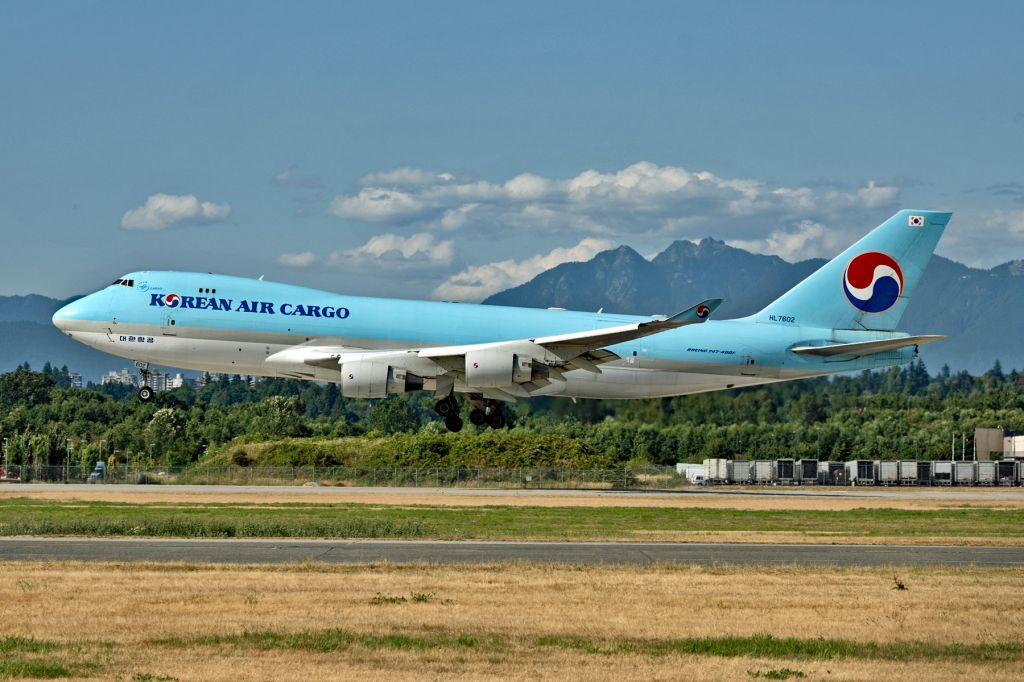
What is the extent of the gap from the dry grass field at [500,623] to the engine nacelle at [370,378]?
2016 centimetres

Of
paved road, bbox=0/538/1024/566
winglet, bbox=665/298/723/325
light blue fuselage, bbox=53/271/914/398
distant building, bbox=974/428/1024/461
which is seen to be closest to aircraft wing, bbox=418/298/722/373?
winglet, bbox=665/298/723/325

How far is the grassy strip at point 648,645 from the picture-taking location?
17672 mm

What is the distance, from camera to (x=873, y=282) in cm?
5419

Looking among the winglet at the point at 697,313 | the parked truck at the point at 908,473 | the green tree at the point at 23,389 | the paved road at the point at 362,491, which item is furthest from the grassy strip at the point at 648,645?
the green tree at the point at 23,389

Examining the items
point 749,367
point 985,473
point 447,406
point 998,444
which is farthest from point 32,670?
point 998,444

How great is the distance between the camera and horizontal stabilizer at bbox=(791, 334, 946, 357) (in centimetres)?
4822

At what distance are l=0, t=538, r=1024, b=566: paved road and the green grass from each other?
2.29m

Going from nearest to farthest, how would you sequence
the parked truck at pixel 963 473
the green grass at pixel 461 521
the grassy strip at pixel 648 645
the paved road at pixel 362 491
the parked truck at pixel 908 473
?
the grassy strip at pixel 648 645 → the green grass at pixel 461 521 → the paved road at pixel 362 491 → the parked truck at pixel 963 473 → the parked truck at pixel 908 473

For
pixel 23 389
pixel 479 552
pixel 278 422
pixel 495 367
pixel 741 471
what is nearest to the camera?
pixel 479 552

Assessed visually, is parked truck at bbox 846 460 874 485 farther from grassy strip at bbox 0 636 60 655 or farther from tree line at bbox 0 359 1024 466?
grassy strip at bbox 0 636 60 655

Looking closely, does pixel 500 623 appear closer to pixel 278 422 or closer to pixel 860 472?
pixel 860 472

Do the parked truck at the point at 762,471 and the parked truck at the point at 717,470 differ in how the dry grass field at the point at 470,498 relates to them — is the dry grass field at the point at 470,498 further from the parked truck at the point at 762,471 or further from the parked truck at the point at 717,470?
the parked truck at the point at 762,471

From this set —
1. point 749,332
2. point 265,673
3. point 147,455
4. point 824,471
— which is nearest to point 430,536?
point 265,673

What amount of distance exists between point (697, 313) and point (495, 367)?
820 cm
